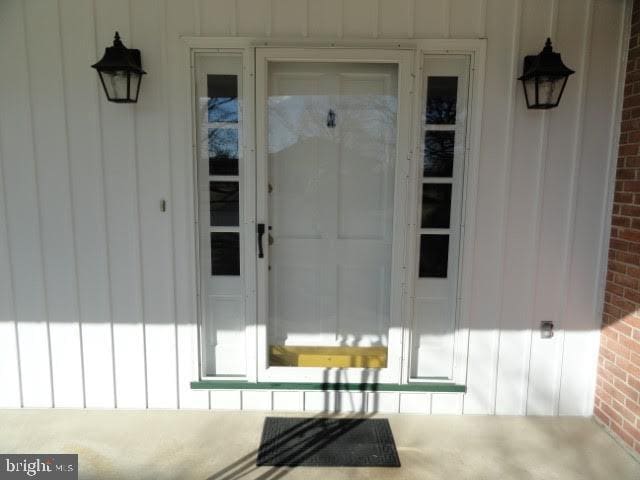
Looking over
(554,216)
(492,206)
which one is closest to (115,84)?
(492,206)

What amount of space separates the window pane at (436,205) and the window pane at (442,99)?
1.22 feet

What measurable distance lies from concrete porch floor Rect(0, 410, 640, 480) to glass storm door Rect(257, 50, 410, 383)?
426mm

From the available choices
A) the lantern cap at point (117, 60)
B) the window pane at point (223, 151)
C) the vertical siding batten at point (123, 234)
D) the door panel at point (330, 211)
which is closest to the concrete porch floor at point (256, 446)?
the vertical siding batten at point (123, 234)

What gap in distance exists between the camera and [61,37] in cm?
250

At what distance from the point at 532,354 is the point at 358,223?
4.31 feet

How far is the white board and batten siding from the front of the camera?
2.49 m

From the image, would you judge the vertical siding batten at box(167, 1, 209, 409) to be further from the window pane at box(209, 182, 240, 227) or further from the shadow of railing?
the shadow of railing

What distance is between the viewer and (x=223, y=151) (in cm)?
260

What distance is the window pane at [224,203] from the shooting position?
263 centimetres

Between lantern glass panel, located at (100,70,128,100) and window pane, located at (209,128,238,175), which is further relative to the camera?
window pane, located at (209,128,238,175)

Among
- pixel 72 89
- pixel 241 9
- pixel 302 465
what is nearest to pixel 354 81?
pixel 241 9

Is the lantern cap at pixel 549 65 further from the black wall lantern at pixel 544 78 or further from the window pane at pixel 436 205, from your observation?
the window pane at pixel 436 205

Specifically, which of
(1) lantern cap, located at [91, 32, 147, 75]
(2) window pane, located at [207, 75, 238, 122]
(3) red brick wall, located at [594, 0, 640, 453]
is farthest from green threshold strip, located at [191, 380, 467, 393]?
(1) lantern cap, located at [91, 32, 147, 75]

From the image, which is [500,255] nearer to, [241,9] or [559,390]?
[559,390]
